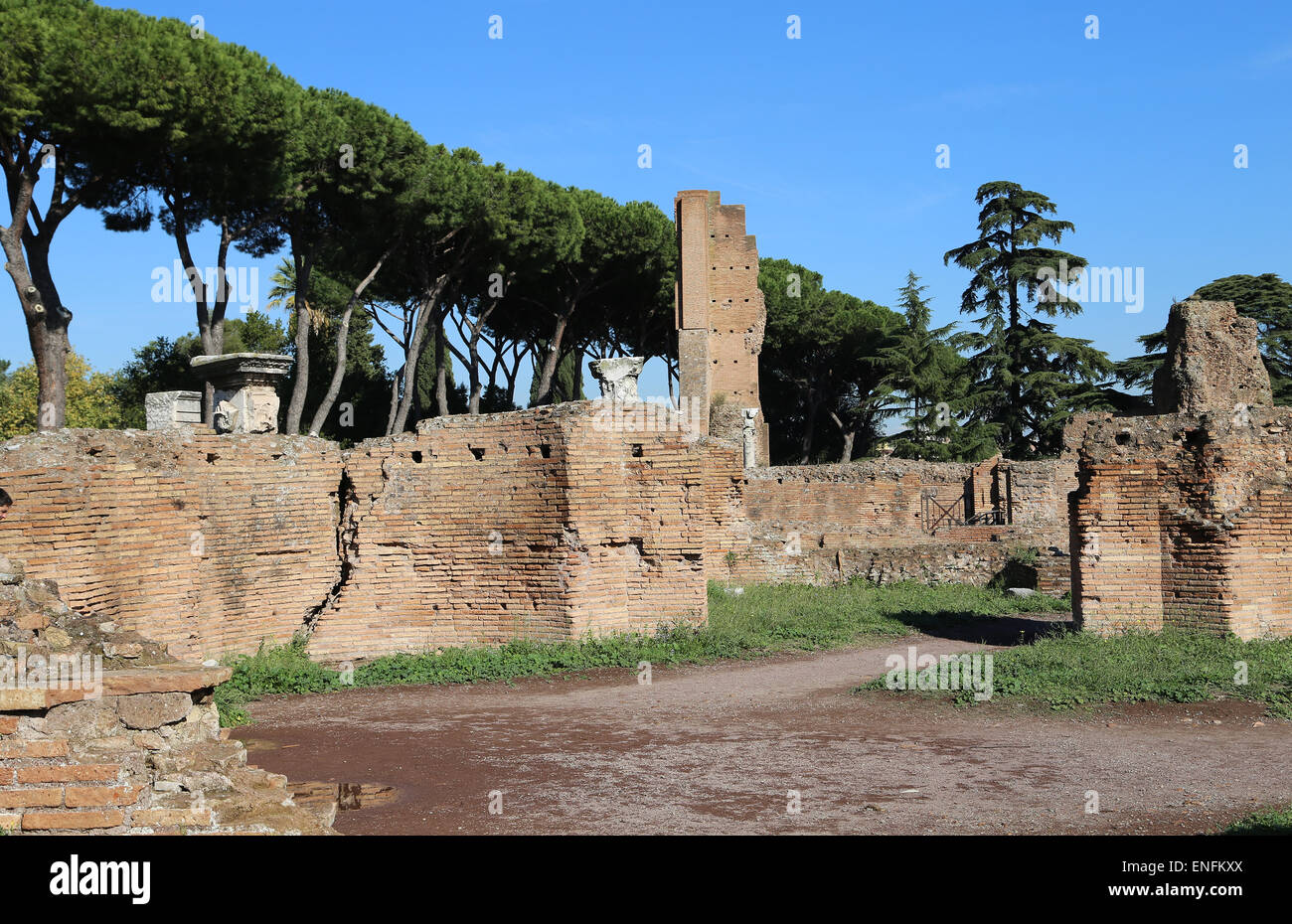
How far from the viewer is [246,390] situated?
480 inches

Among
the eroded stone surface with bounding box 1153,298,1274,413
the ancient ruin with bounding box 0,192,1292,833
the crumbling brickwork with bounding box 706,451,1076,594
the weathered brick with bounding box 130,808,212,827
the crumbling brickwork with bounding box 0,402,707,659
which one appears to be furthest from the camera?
the crumbling brickwork with bounding box 706,451,1076,594

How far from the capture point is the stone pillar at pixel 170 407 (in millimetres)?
12820

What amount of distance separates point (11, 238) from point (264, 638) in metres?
10.1

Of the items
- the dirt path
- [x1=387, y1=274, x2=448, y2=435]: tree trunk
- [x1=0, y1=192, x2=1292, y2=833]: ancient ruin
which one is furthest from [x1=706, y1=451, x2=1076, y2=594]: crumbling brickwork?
[x1=387, y1=274, x2=448, y2=435]: tree trunk

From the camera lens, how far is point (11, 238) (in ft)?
55.9

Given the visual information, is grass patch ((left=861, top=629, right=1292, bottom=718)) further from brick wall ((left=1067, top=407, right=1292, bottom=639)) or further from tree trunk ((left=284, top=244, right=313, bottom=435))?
tree trunk ((left=284, top=244, right=313, bottom=435))

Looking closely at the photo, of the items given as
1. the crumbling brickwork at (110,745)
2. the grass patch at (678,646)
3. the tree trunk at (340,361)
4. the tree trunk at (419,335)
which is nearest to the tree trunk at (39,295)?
the tree trunk at (340,361)

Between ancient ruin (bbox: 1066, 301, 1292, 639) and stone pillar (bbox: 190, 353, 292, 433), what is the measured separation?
9209 millimetres

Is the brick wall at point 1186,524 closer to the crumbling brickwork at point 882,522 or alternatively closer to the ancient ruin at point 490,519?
the ancient ruin at point 490,519

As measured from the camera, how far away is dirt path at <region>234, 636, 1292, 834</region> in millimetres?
5945

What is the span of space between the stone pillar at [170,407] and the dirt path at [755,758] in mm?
4863

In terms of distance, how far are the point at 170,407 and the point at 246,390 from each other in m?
1.45

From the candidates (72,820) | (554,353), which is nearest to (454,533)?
(72,820)

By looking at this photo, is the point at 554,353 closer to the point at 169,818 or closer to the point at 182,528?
the point at 182,528
